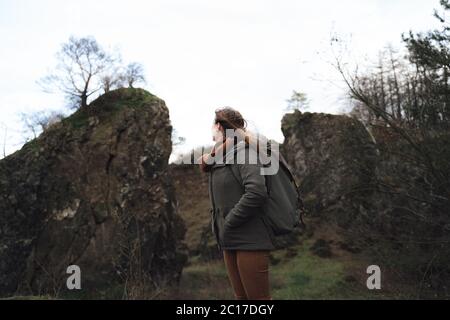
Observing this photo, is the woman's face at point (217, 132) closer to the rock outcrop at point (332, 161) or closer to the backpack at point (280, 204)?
the backpack at point (280, 204)

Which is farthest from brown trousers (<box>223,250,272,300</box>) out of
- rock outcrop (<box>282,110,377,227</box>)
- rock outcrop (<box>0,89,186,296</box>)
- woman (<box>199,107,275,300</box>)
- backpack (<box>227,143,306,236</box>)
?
rock outcrop (<box>282,110,377,227</box>)

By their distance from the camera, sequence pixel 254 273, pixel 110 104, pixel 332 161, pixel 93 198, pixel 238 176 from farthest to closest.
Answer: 1. pixel 332 161
2. pixel 110 104
3. pixel 93 198
4. pixel 238 176
5. pixel 254 273

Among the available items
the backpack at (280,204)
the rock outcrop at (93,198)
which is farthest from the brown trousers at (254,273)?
the rock outcrop at (93,198)

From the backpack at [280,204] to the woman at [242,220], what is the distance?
0.13 ft

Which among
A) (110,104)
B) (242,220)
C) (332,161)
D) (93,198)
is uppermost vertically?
(110,104)

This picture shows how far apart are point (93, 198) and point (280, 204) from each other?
9855mm

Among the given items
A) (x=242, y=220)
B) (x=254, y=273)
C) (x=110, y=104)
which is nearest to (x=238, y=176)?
(x=242, y=220)

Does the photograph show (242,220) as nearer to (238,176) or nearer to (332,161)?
(238,176)

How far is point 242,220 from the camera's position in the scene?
2.45 meters

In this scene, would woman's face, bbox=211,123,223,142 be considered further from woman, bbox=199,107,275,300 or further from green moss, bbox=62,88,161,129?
green moss, bbox=62,88,161,129

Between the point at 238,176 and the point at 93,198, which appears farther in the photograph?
the point at 93,198

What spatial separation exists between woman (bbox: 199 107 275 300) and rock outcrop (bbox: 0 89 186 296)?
8.01m

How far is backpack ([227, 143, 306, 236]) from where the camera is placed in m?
2.48
